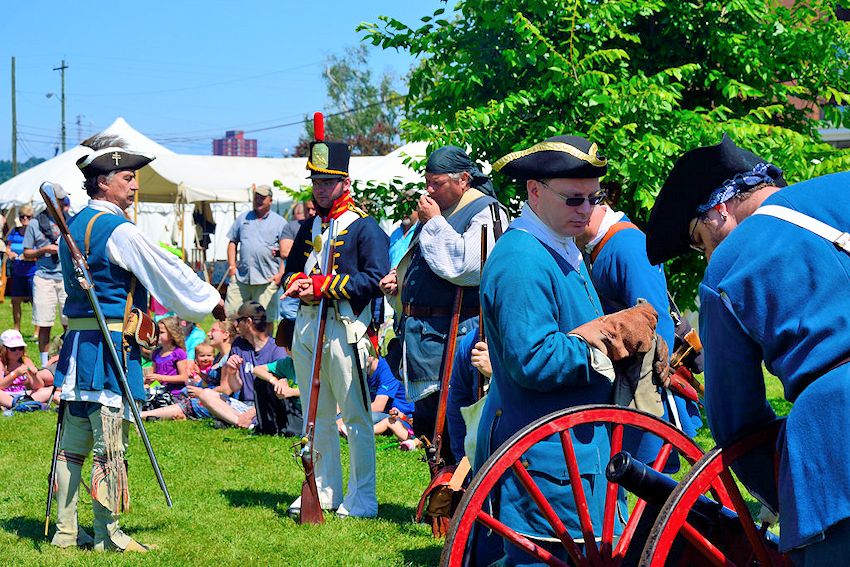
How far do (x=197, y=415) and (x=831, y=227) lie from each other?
8.69 m

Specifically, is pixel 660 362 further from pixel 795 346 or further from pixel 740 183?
pixel 795 346

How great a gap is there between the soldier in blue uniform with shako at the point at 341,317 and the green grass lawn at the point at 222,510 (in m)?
0.31

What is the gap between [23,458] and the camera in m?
8.33

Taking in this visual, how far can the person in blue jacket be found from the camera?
4.23 meters

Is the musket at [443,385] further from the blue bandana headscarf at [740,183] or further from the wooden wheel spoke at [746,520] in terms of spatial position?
the wooden wheel spoke at [746,520]

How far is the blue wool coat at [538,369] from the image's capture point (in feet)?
10.5

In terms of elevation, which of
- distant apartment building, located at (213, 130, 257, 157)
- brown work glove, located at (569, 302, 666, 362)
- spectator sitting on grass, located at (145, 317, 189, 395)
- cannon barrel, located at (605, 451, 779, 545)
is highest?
distant apartment building, located at (213, 130, 257, 157)

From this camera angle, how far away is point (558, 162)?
3465 mm

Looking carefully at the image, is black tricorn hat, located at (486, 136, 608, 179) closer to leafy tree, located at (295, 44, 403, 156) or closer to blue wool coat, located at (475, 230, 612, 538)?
blue wool coat, located at (475, 230, 612, 538)

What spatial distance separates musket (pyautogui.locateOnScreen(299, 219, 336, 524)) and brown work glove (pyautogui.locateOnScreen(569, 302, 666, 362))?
319 centimetres

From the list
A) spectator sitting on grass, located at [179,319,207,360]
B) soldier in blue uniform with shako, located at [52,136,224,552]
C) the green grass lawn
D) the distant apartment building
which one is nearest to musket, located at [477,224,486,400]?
the green grass lawn

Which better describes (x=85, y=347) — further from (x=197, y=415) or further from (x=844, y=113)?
(x=844, y=113)

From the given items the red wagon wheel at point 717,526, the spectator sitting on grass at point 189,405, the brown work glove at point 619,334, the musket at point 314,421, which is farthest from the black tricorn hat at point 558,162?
the spectator sitting on grass at point 189,405

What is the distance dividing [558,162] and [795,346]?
1.37 meters
